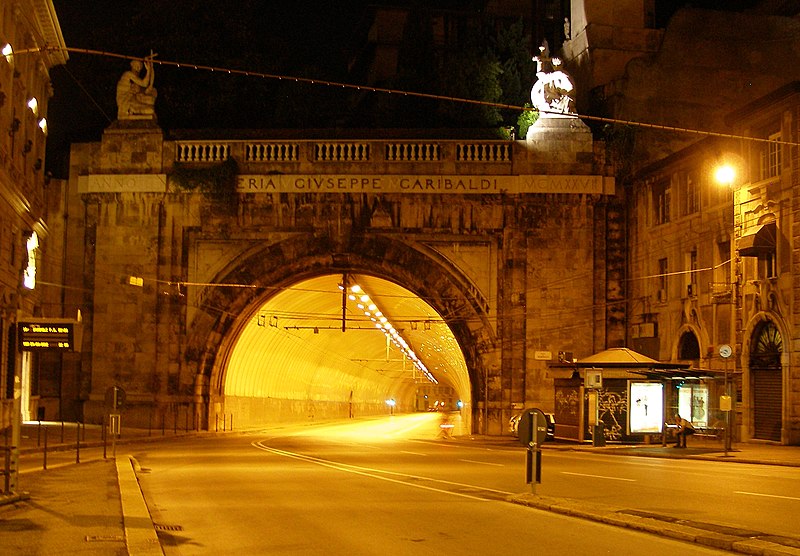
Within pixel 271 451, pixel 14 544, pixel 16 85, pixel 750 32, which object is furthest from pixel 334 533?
pixel 750 32

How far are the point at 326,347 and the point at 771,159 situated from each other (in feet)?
104

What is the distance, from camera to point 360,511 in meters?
15.5

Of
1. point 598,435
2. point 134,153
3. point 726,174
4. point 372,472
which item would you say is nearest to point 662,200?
point 726,174

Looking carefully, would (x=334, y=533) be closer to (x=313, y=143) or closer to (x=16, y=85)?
(x=16, y=85)

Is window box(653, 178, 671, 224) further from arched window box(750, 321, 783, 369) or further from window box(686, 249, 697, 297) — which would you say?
arched window box(750, 321, 783, 369)

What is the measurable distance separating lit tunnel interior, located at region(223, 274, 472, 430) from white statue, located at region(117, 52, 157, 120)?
8945 millimetres

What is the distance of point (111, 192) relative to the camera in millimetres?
42188

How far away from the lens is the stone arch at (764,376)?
32656 mm

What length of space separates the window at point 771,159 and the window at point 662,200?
241 inches

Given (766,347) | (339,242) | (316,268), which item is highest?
(339,242)

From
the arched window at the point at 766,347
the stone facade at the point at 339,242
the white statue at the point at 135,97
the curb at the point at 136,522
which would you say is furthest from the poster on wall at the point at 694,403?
the white statue at the point at 135,97

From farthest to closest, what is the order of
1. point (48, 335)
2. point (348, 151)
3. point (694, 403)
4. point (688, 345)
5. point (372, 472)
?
point (348, 151), point (688, 345), point (694, 403), point (372, 472), point (48, 335)

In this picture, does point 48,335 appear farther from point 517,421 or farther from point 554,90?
point 554,90

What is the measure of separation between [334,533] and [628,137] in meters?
31.8
